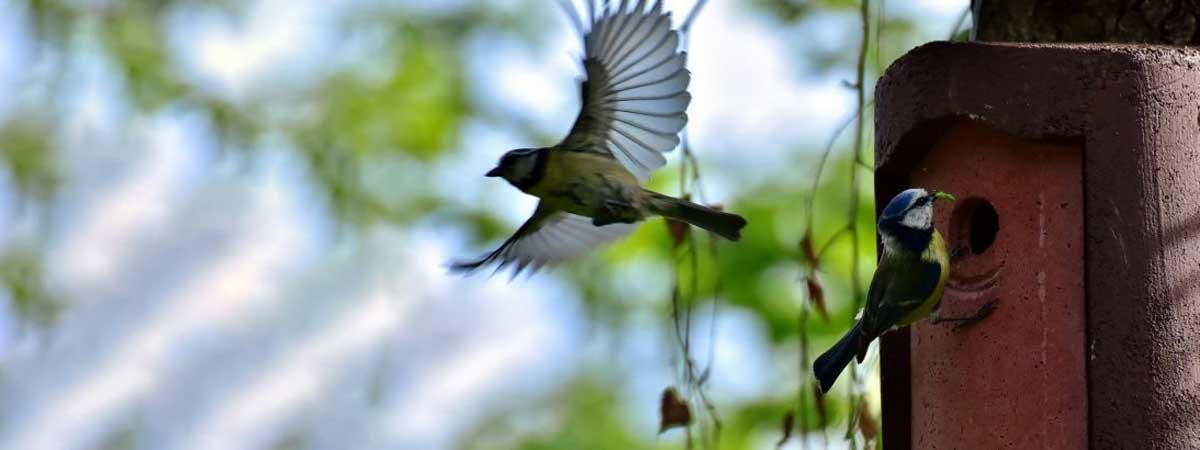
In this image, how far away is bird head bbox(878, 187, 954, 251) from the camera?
9.86 ft

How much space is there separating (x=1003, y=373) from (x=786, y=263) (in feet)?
9.94

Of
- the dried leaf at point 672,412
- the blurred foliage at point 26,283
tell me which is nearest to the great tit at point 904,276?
the dried leaf at point 672,412

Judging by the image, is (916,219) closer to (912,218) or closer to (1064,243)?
(912,218)

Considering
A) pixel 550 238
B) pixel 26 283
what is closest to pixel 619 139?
pixel 550 238

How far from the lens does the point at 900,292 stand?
3002 millimetres

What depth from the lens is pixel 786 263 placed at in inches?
235

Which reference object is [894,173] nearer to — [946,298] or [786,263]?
[946,298]

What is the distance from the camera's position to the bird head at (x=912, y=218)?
3.00m

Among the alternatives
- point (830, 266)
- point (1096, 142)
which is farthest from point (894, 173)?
point (830, 266)

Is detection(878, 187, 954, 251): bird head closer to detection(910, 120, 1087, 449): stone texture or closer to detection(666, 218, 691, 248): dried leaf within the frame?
detection(910, 120, 1087, 449): stone texture

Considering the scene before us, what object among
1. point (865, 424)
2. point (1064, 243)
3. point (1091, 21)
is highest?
point (1091, 21)

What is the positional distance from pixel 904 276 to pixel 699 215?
0.64 metres

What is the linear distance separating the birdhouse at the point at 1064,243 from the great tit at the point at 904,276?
0.09m

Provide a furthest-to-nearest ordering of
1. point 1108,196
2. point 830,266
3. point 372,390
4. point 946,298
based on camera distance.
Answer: point 372,390
point 830,266
point 946,298
point 1108,196
